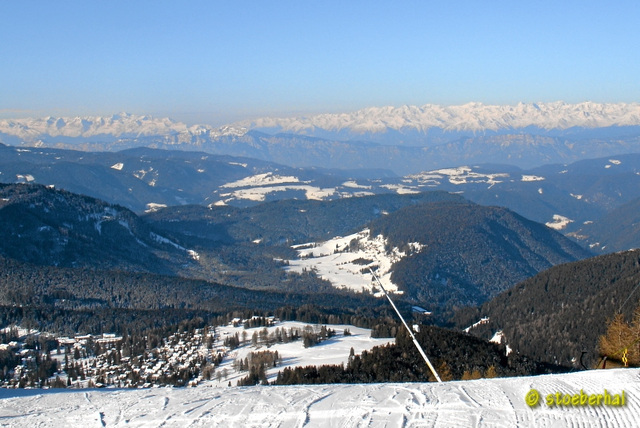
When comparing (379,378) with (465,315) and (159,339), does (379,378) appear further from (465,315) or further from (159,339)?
(465,315)

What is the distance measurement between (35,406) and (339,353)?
65940 mm

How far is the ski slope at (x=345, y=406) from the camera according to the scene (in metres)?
31.2

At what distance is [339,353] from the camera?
99.1m

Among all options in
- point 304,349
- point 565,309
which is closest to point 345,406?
point 304,349

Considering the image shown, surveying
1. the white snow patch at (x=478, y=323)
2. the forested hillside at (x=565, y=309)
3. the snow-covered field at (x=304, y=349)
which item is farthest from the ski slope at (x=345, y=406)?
the white snow patch at (x=478, y=323)

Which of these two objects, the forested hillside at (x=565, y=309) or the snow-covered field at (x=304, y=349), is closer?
the snow-covered field at (x=304, y=349)

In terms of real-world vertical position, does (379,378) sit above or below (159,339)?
above

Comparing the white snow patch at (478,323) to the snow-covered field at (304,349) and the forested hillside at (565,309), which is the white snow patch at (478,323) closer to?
the forested hillside at (565,309)

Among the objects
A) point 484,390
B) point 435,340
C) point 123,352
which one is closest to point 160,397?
point 484,390

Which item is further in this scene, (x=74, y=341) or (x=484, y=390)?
(x=74, y=341)

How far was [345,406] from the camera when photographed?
3369cm

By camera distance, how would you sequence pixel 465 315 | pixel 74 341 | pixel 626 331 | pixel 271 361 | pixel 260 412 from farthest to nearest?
pixel 465 315 → pixel 74 341 → pixel 271 361 → pixel 626 331 → pixel 260 412

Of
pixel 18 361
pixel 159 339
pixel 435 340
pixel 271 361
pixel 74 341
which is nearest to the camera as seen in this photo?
pixel 435 340

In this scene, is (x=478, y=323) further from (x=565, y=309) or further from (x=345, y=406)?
(x=345, y=406)
